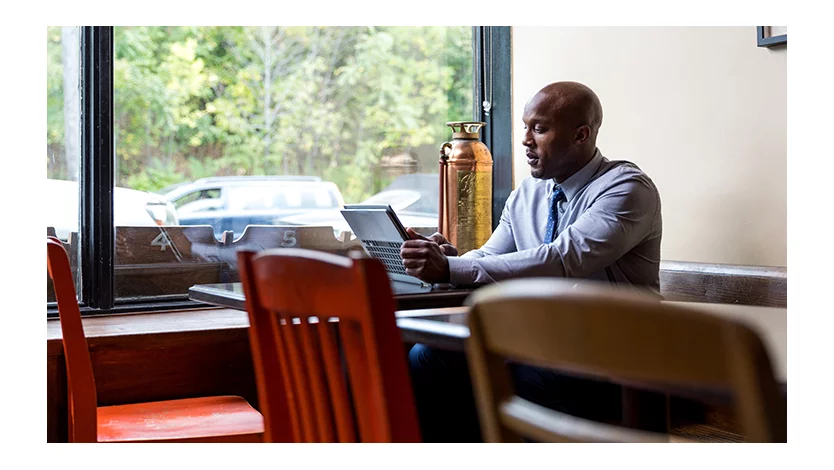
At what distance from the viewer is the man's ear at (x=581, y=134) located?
2668mm

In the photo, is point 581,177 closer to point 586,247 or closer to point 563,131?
point 563,131

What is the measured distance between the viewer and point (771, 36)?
256 centimetres

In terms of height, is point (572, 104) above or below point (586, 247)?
above

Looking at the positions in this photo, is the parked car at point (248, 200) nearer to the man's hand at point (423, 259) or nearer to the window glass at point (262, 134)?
the window glass at point (262, 134)

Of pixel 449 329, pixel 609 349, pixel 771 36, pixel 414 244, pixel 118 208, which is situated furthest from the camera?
pixel 118 208

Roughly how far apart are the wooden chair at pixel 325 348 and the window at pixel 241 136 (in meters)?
1.85

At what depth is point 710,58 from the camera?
2.76m

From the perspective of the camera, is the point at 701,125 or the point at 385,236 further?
the point at 701,125

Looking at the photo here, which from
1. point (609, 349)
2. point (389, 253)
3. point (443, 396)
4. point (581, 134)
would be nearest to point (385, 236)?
point (389, 253)

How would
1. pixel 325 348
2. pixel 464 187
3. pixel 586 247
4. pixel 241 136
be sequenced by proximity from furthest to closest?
pixel 464 187
pixel 241 136
pixel 586 247
pixel 325 348

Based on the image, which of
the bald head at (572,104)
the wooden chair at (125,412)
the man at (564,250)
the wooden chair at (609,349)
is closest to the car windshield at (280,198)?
the man at (564,250)

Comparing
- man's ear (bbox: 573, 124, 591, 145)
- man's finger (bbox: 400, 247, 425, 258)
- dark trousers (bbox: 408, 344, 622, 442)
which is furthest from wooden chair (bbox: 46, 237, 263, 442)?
man's ear (bbox: 573, 124, 591, 145)

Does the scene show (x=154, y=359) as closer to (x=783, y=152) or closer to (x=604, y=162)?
(x=604, y=162)

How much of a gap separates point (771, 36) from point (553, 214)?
32.3 inches
